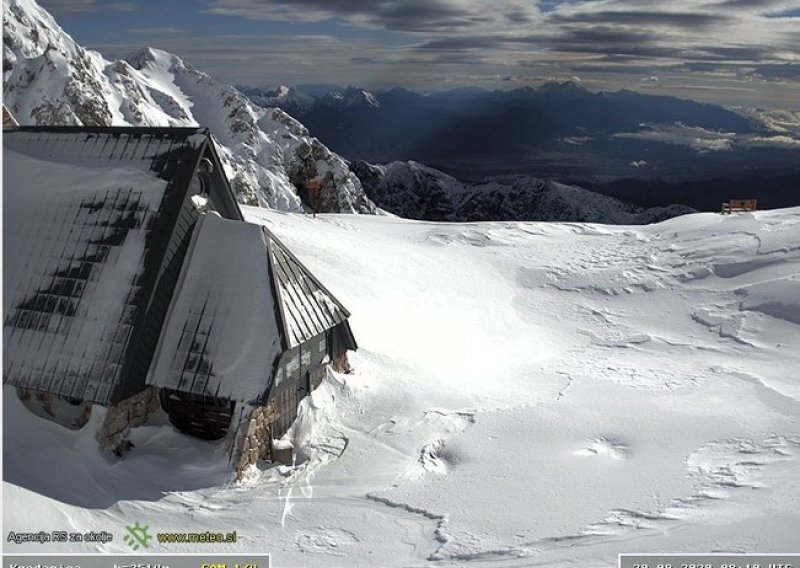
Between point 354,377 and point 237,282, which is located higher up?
point 237,282

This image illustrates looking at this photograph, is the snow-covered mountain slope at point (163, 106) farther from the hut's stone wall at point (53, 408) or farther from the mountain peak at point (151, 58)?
the hut's stone wall at point (53, 408)

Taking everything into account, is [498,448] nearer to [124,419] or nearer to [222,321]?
[222,321]

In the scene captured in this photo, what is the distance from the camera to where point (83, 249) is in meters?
14.9

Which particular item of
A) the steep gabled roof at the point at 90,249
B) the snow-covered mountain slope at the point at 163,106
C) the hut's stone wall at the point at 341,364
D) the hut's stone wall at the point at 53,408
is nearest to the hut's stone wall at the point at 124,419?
the steep gabled roof at the point at 90,249

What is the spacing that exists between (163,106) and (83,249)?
10392 centimetres

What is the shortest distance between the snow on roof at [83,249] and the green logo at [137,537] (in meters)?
2.93

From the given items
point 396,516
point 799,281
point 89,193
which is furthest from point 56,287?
point 799,281

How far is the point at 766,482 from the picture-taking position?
12031 mm

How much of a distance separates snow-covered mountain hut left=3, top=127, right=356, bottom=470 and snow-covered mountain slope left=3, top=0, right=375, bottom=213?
244 ft

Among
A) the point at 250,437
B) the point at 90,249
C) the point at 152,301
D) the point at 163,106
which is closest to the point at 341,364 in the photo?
the point at 250,437

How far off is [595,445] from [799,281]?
15.1 metres

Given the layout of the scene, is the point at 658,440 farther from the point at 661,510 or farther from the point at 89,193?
the point at 89,193

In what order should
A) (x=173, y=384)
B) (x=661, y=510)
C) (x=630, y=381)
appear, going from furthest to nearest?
(x=630, y=381) < (x=173, y=384) < (x=661, y=510)

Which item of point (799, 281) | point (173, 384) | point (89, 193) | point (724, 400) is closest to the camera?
point (173, 384)
